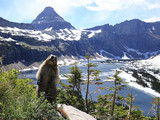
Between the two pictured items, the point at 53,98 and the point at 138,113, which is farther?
the point at 138,113

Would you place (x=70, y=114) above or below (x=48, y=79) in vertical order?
below

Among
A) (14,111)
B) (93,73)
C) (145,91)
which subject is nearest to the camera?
(14,111)

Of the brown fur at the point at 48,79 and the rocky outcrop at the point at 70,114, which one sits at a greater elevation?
the brown fur at the point at 48,79

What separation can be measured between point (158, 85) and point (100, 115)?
101780 mm

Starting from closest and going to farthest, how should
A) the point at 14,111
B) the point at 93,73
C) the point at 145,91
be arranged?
the point at 14,111
the point at 93,73
the point at 145,91

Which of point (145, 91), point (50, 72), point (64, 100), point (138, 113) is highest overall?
point (50, 72)

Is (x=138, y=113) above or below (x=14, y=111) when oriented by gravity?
below

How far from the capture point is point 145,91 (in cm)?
9825

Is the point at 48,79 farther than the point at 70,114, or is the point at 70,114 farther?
the point at 70,114

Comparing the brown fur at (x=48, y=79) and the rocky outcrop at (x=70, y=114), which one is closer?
the brown fur at (x=48, y=79)

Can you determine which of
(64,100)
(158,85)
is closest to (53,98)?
(64,100)

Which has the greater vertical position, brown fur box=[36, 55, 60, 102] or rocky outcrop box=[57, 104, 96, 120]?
brown fur box=[36, 55, 60, 102]

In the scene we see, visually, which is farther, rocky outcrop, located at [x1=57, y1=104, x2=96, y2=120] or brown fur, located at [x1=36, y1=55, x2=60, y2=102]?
rocky outcrop, located at [x1=57, y1=104, x2=96, y2=120]

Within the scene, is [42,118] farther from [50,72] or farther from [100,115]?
[100,115]
